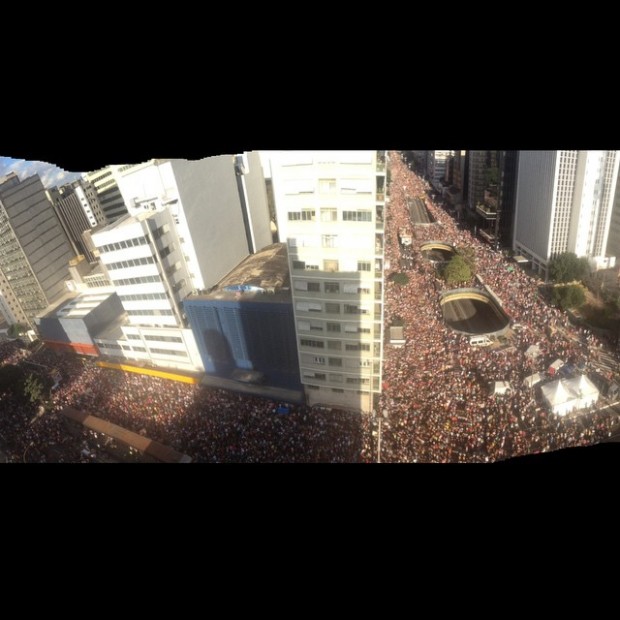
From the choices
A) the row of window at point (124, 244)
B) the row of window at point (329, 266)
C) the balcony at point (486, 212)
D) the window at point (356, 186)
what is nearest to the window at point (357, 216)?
the window at point (356, 186)

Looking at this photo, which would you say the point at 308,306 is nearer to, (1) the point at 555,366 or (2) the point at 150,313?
(2) the point at 150,313

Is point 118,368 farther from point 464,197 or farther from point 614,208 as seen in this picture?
point 464,197

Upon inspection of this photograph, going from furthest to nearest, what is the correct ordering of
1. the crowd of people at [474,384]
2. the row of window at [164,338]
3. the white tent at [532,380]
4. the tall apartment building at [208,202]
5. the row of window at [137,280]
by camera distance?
the row of window at [164,338]
the row of window at [137,280]
the tall apartment building at [208,202]
the white tent at [532,380]
the crowd of people at [474,384]

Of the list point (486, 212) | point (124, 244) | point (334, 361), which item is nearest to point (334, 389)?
point (334, 361)

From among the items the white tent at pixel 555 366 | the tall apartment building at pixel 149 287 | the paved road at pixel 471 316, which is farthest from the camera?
the paved road at pixel 471 316

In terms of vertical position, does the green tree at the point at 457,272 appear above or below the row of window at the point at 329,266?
below

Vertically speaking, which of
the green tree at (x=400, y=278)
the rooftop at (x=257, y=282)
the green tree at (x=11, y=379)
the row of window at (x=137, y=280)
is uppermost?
the row of window at (x=137, y=280)

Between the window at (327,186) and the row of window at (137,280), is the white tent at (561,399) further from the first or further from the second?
the row of window at (137,280)

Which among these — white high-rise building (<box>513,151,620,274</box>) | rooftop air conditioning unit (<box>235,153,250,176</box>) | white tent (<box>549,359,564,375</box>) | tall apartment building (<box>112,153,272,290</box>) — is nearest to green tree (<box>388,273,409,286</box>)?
tall apartment building (<box>112,153,272,290</box>)

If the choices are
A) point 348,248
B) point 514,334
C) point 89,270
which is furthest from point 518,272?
point 89,270
